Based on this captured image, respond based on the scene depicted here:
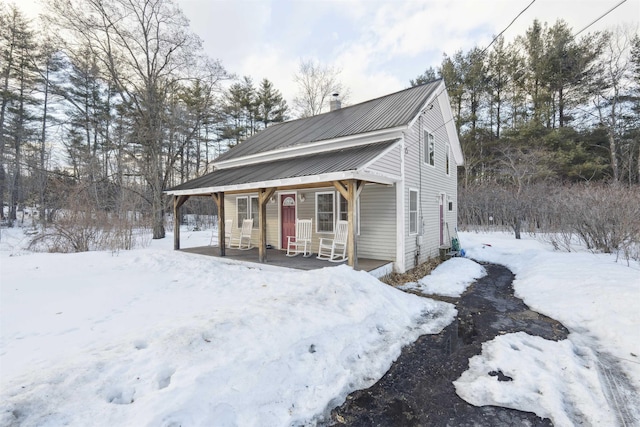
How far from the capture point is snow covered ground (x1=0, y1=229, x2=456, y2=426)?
6.98 ft

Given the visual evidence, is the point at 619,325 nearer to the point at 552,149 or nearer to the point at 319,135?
the point at 319,135

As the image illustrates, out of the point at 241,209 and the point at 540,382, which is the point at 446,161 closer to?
the point at 241,209

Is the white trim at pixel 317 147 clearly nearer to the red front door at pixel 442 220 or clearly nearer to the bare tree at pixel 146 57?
the red front door at pixel 442 220

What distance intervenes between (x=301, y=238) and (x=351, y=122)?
4055mm

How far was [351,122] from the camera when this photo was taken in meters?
8.94

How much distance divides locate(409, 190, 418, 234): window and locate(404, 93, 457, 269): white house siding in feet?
0.49

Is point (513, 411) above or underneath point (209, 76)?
underneath

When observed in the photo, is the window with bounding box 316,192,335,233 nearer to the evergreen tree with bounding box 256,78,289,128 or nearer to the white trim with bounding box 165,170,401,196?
the white trim with bounding box 165,170,401,196

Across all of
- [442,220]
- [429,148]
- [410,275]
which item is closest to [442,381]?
[410,275]

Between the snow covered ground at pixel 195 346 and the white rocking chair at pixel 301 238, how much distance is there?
255 cm

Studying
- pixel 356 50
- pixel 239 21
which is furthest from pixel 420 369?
pixel 356 50

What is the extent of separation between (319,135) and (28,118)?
74.5 ft

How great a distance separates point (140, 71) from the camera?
591 inches

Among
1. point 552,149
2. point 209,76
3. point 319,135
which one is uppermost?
point 209,76
